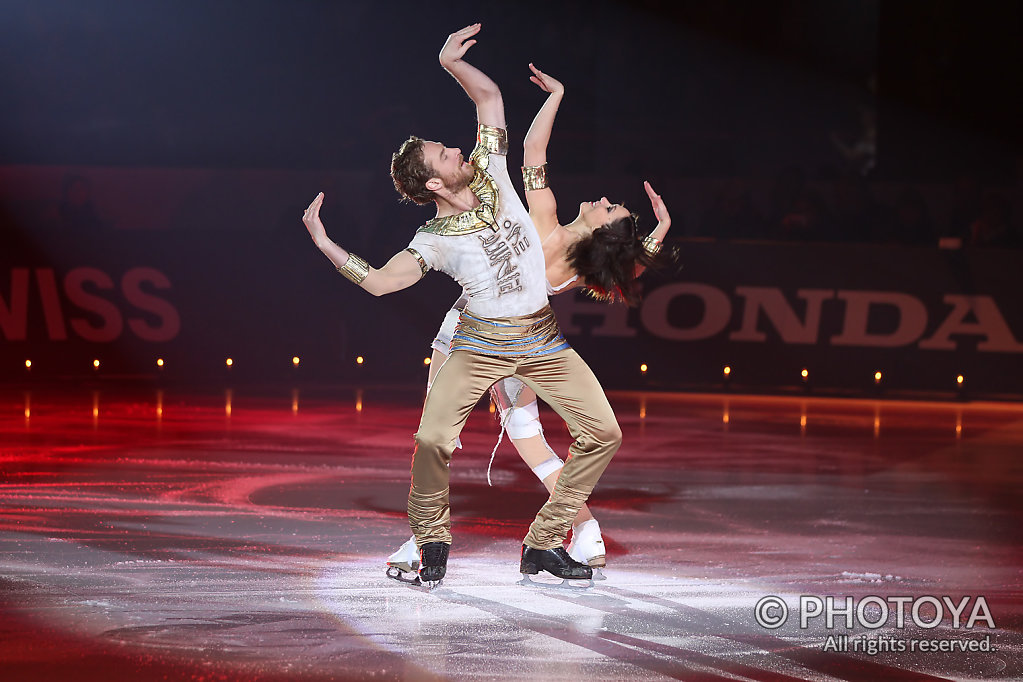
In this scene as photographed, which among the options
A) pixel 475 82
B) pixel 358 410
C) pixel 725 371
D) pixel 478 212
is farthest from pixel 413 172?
pixel 725 371

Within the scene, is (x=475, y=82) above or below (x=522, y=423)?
above

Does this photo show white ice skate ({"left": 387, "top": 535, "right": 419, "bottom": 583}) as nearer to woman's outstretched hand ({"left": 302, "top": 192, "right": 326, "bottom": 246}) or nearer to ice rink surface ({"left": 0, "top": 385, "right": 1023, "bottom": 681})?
ice rink surface ({"left": 0, "top": 385, "right": 1023, "bottom": 681})

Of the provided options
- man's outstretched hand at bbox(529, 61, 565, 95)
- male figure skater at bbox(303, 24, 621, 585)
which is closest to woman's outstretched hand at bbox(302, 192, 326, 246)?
male figure skater at bbox(303, 24, 621, 585)

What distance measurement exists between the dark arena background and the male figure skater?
403 mm

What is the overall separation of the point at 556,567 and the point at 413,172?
5.51 ft

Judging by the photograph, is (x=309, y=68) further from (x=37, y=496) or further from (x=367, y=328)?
(x=37, y=496)

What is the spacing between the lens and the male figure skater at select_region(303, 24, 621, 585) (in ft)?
15.6

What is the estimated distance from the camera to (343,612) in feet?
14.9

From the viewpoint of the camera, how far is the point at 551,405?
482 centimetres

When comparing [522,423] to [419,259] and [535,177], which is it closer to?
[419,259]

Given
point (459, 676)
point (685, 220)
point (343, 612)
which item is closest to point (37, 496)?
point (343, 612)

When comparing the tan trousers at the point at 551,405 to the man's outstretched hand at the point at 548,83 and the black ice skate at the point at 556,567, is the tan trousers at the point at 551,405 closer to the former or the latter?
the black ice skate at the point at 556,567

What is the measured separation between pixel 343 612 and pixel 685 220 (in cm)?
909

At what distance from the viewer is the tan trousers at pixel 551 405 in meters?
4.76
